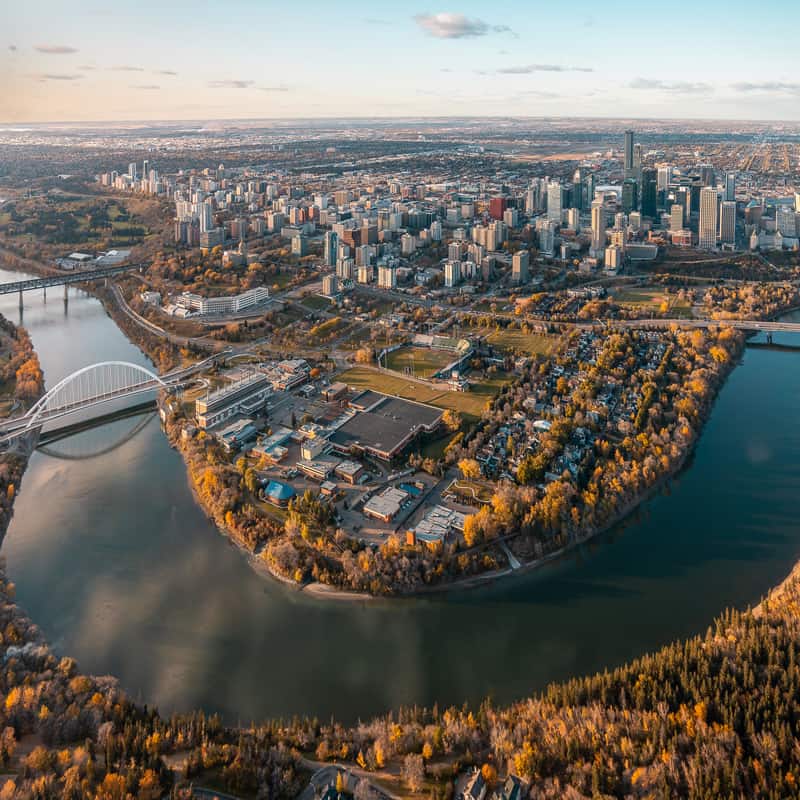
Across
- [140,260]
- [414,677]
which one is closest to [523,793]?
[414,677]

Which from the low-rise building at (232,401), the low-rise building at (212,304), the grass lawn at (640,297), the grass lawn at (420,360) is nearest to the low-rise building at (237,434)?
the low-rise building at (232,401)

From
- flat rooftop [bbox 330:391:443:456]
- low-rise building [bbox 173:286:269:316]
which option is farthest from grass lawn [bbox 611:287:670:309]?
low-rise building [bbox 173:286:269:316]

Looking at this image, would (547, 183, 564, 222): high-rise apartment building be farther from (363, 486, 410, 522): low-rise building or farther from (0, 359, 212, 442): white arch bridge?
(363, 486, 410, 522): low-rise building

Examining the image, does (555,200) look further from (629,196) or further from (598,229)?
(598,229)

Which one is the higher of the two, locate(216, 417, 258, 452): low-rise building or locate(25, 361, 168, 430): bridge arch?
locate(25, 361, 168, 430): bridge arch

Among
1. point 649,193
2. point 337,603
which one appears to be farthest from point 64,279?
point 649,193

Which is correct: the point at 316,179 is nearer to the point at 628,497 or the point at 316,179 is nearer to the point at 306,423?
the point at 306,423

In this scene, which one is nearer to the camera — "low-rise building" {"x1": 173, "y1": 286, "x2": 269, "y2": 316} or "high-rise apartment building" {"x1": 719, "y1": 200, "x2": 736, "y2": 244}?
"low-rise building" {"x1": 173, "y1": 286, "x2": 269, "y2": 316}
